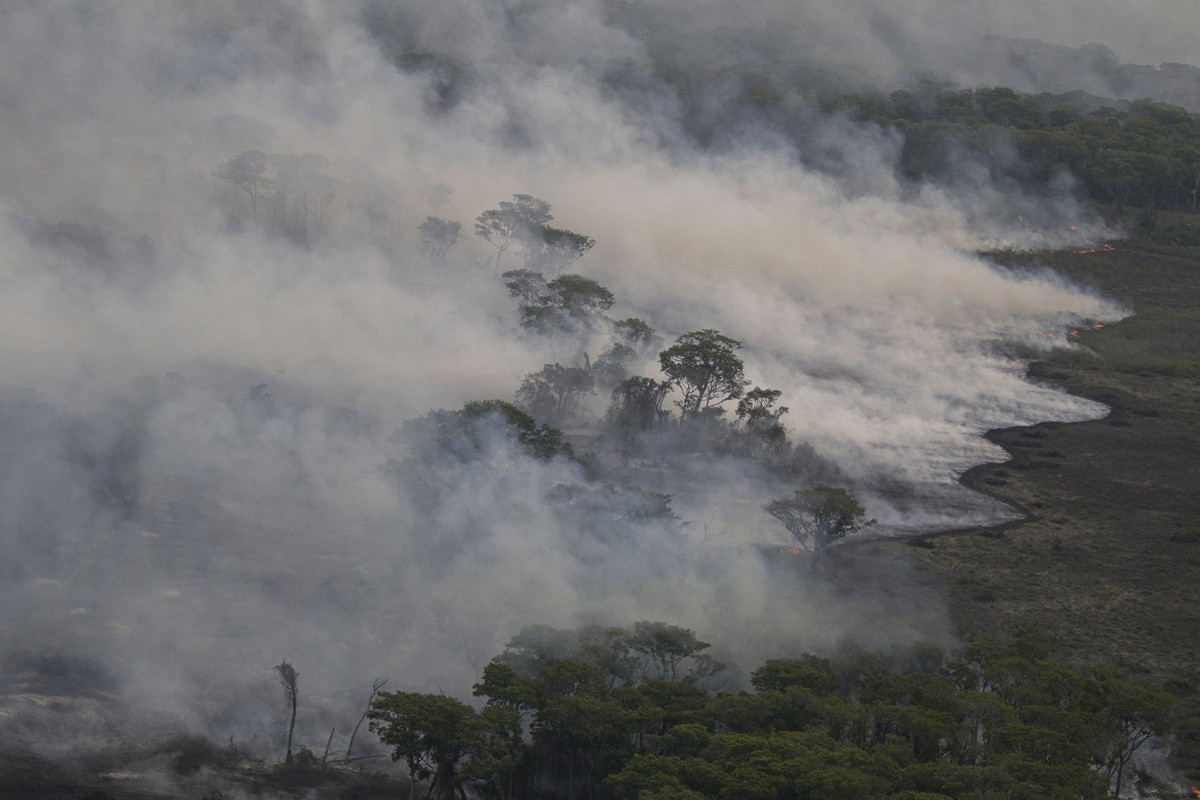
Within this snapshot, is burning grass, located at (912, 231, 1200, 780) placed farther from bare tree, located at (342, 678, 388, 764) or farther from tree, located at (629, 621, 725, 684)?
bare tree, located at (342, 678, 388, 764)

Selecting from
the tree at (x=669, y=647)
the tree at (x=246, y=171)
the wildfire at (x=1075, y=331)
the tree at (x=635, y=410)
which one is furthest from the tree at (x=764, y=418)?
the tree at (x=246, y=171)

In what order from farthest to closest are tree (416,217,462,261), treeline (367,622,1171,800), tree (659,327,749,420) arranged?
tree (416,217,462,261)
tree (659,327,749,420)
treeline (367,622,1171,800)

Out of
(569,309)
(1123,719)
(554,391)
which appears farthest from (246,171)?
(1123,719)

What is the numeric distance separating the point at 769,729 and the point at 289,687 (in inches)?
871

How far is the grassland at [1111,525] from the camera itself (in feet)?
200

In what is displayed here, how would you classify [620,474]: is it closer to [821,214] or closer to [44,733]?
[44,733]

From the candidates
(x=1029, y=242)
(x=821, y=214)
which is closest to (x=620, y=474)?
(x=821, y=214)

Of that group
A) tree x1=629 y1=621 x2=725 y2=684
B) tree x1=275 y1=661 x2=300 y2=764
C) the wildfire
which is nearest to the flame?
the wildfire

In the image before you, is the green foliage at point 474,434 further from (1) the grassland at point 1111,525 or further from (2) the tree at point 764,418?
(1) the grassland at point 1111,525

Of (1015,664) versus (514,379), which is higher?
(514,379)

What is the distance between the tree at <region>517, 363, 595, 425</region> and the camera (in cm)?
8825

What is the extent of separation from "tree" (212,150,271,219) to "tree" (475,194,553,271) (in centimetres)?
2633

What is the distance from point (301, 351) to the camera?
86.5m

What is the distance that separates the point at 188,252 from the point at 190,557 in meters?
50.7
